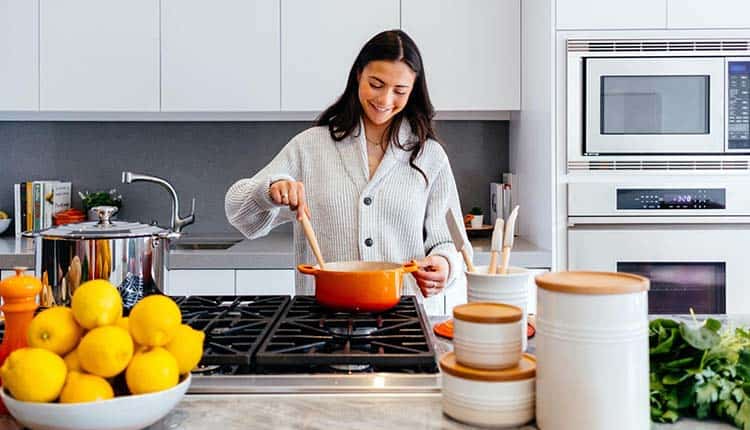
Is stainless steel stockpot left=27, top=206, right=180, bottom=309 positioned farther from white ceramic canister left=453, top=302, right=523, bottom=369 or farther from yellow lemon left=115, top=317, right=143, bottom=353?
white ceramic canister left=453, top=302, right=523, bottom=369

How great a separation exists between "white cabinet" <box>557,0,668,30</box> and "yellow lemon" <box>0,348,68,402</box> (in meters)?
2.06

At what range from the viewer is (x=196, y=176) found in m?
3.07

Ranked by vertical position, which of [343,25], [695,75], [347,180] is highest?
[343,25]

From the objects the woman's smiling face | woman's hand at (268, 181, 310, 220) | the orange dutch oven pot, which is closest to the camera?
the orange dutch oven pot

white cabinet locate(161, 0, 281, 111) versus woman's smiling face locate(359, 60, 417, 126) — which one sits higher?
white cabinet locate(161, 0, 281, 111)

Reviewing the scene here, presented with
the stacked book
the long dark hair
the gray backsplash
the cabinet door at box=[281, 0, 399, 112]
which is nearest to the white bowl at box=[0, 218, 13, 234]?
the stacked book

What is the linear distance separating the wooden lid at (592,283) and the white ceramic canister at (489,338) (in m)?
0.07

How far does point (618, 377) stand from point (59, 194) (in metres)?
2.76

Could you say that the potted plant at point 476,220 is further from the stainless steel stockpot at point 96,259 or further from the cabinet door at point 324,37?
the stainless steel stockpot at point 96,259

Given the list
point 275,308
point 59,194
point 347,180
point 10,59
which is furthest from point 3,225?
point 275,308

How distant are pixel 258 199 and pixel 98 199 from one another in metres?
1.71

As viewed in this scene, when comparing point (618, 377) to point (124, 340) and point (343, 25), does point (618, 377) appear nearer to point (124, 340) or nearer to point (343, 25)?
point (124, 340)

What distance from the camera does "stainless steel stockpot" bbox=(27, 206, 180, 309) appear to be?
1.20m

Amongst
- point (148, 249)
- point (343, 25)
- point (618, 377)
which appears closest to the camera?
point (618, 377)
